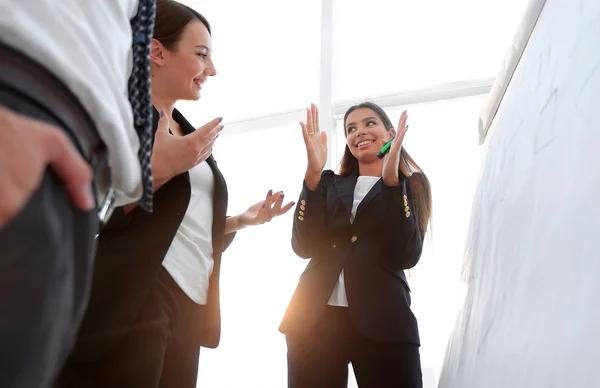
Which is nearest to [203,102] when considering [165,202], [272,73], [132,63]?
[272,73]

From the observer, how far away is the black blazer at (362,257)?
1.11 meters

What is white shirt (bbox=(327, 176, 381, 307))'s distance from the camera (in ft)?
3.88

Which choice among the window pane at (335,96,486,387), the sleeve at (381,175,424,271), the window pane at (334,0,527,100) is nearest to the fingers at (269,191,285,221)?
the sleeve at (381,175,424,271)

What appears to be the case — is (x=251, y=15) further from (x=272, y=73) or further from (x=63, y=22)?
(x=63, y=22)

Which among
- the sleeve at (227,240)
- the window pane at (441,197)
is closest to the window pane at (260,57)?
the window pane at (441,197)

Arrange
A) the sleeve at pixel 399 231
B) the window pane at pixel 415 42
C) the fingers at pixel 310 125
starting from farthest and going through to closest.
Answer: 1. the window pane at pixel 415 42
2. the fingers at pixel 310 125
3. the sleeve at pixel 399 231

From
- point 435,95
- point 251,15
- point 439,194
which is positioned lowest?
point 439,194

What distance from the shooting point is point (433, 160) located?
2.23m

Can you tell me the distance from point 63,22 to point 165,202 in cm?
44

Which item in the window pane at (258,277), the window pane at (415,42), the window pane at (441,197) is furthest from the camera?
the window pane at (415,42)

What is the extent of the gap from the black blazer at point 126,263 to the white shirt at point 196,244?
0.25 feet

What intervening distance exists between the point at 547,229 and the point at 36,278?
A: 44 cm

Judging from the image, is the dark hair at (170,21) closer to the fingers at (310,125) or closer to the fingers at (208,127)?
the fingers at (208,127)

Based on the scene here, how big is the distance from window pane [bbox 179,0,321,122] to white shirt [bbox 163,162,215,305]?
75.9 inches
